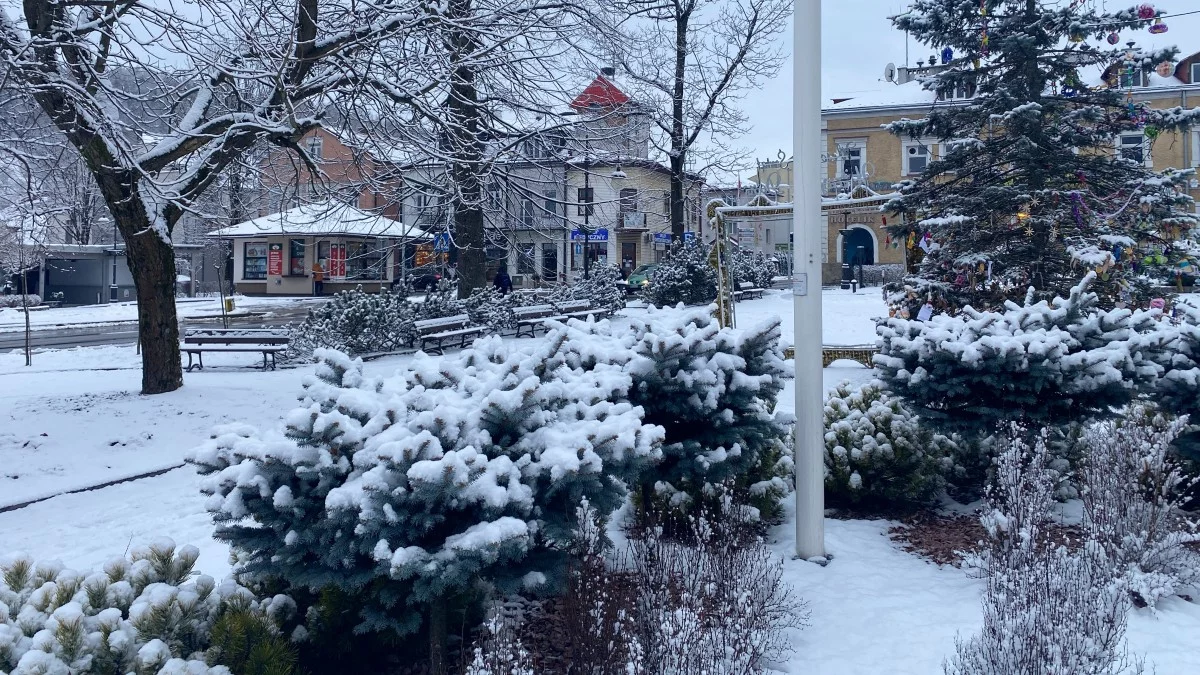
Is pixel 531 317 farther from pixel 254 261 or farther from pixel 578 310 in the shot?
pixel 254 261

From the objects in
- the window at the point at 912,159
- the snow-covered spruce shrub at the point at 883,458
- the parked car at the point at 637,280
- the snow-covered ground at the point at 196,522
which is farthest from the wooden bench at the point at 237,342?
the window at the point at 912,159

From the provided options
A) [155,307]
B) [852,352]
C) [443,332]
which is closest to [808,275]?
[852,352]

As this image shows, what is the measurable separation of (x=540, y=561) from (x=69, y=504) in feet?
17.5

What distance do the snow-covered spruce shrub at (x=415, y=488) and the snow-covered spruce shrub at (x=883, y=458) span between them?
279 centimetres

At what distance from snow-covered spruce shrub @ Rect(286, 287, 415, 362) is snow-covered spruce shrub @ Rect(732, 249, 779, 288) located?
1313 centimetres

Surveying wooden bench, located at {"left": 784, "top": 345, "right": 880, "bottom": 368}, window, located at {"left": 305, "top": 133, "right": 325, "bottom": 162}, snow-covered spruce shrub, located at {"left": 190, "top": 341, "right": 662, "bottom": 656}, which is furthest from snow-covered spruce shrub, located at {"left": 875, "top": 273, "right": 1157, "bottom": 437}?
window, located at {"left": 305, "top": 133, "right": 325, "bottom": 162}

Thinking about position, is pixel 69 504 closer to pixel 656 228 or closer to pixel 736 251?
pixel 736 251

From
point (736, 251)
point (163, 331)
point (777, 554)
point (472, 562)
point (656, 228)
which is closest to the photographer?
point (472, 562)

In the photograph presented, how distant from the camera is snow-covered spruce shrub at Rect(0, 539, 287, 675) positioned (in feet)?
9.32

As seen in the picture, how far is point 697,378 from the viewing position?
493 centimetres

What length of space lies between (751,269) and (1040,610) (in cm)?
2648

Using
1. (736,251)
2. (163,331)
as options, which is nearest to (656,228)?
(736,251)

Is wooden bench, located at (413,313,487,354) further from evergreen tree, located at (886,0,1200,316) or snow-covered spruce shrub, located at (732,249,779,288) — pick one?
snow-covered spruce shrub, located at (732,249,779,288)

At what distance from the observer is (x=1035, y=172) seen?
40.8 feet
